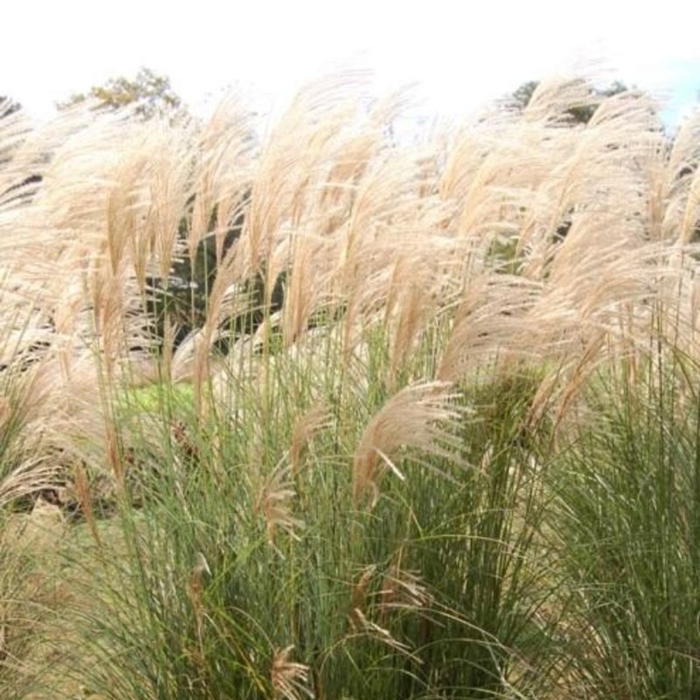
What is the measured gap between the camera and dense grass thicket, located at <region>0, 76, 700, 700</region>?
328 centimetres

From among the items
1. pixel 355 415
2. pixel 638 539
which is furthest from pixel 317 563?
pixel 638 539

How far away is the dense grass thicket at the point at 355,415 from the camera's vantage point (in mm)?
3279

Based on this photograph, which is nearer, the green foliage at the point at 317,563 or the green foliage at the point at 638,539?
the green foliage at the point at 317,563

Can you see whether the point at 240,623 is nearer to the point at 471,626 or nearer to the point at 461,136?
Answer: the point at 471,626

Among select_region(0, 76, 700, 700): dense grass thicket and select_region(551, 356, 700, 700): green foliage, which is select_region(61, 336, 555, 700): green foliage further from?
select_region(551, 356, 700, 700): green foliage

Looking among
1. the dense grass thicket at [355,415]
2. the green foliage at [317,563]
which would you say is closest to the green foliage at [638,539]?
the dense grass thicket at [355,415]

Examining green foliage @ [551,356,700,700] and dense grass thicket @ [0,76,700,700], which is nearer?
dense grass thicket @ [0,76,700,700]

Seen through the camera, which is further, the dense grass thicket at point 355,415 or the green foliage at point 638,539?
the green foliage at point 638,539

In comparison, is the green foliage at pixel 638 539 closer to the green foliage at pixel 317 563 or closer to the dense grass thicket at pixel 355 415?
the dense grass thicket at pixel 355 415

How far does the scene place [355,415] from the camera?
3572mm

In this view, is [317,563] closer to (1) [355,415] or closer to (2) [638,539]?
(1) [355,415]

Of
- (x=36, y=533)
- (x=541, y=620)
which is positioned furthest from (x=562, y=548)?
(x=36, y=533)

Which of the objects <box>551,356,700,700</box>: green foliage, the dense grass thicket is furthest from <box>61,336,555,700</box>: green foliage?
<box>551,356,700,700</box>: green foliage

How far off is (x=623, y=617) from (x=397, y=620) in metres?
0.77
